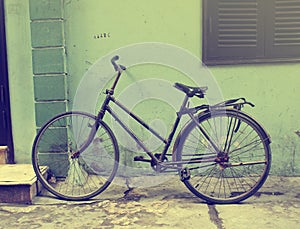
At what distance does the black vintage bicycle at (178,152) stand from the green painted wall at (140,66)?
0.28m

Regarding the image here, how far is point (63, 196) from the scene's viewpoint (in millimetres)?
3971

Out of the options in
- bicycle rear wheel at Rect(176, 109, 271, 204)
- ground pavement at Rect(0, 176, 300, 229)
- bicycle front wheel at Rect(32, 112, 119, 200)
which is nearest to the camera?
ground pavement at Rect(0, 176, 300, 229)

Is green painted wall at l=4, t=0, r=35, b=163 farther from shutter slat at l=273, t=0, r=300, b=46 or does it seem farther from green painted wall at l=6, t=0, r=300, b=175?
shutter slat at l=273, t=0, r=300, b=46

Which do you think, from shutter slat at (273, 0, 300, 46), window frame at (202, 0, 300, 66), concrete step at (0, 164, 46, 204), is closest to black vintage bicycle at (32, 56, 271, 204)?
concrete step at (0, 164, 46, 204)

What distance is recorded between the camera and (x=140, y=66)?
441 cm

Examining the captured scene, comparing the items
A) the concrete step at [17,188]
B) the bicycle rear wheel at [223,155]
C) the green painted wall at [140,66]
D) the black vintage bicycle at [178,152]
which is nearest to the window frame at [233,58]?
the green painted wall at [140,66]

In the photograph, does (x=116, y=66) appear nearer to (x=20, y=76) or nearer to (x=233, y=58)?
(x=20, y=76)

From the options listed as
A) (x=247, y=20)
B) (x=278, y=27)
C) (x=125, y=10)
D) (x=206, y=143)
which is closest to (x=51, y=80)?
(x=125, y=10)

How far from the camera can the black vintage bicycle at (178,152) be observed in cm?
382

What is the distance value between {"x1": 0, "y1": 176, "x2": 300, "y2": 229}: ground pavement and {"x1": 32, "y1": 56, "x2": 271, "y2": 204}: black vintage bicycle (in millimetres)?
144

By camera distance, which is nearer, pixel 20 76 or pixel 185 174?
pixel 185 174

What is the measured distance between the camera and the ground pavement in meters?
3.41

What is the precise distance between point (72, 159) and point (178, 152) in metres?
1.22

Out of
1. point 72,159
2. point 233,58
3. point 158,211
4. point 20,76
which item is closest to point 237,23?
point 233,58
